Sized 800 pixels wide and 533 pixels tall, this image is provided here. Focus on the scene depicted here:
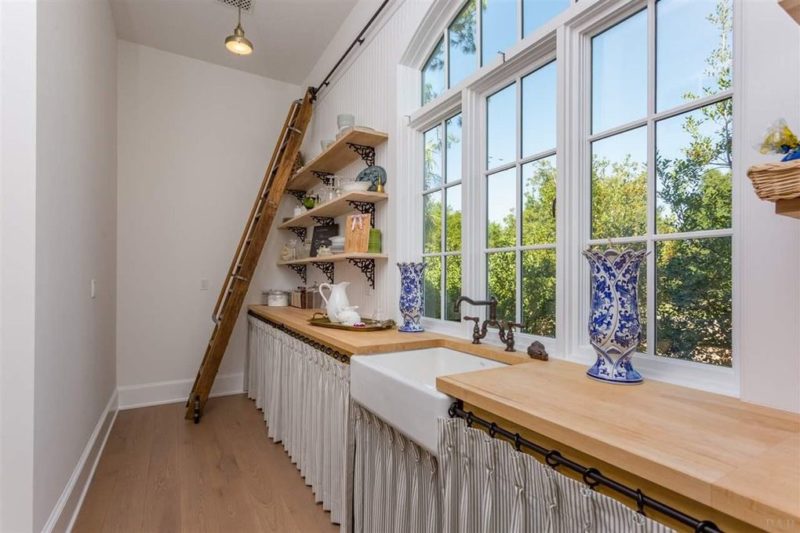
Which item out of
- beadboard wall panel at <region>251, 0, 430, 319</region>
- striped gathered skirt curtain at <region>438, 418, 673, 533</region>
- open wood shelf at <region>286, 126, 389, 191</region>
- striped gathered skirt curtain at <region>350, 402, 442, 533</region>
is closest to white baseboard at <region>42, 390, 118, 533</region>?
striped gathered skirt curtain at <region>350, 402, 442, 533</region>

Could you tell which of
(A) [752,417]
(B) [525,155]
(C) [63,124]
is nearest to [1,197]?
(C) [63,124]

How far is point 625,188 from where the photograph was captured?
138 cm

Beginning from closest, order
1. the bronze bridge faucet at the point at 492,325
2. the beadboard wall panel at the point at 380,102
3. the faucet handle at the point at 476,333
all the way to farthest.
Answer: the bronze bridge faucet at the point at 492,325 → the faucet handle at the point at 476,333 → the beadboard wall panel at the point at 380,102

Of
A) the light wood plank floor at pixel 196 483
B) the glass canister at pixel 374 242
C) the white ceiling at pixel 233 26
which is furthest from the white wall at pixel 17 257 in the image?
the white ceiling at pixel 233 26

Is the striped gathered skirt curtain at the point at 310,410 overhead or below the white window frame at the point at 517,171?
below

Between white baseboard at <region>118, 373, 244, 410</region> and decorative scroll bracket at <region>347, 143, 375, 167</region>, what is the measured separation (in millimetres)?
2637

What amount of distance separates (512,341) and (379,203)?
1436 millimetres

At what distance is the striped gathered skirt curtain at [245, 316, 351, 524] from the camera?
6.08ft

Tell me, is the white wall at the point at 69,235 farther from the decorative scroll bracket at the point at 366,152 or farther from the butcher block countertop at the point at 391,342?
the decorative scroll bracket at the point at 366,152

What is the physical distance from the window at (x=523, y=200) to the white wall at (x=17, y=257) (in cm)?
185

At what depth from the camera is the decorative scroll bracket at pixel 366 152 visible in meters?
2.75

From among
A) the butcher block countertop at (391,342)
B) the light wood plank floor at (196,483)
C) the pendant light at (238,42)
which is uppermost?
the pendant light at (238,42)

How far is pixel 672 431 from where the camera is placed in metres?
0.79

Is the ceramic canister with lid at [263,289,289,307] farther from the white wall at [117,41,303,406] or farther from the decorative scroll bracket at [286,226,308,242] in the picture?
the decorative scroll bracket at [286,226,308,242]
